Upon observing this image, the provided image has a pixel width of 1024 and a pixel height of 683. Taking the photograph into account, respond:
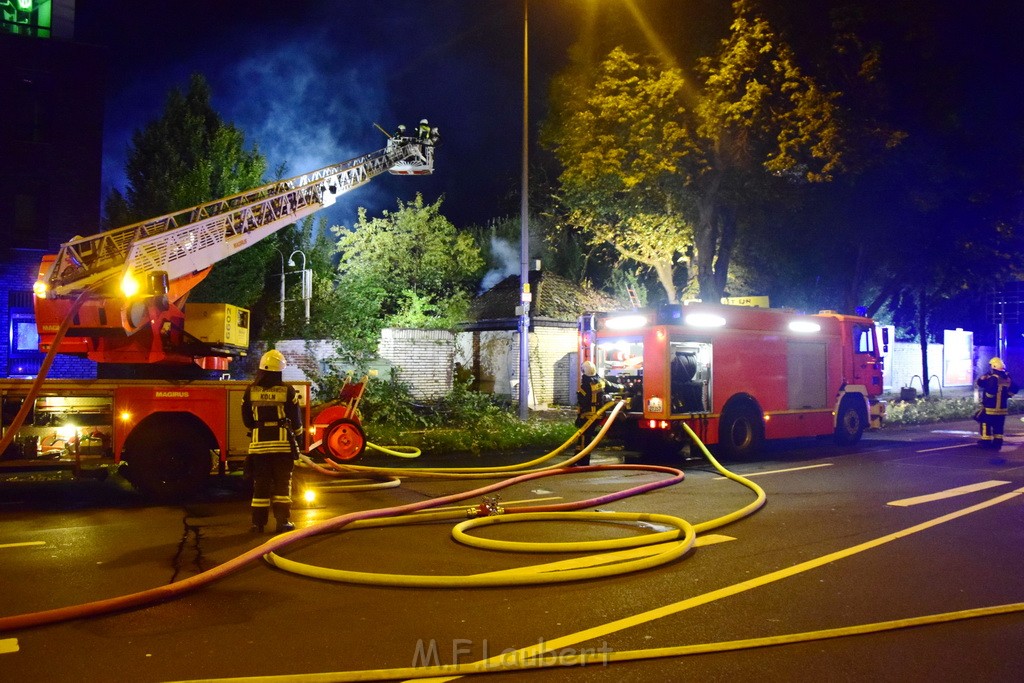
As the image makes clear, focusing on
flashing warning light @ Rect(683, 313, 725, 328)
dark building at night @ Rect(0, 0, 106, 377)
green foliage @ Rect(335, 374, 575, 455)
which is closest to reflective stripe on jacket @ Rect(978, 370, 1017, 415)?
flashing warning light @ Rect(683, 313, 725, 328)

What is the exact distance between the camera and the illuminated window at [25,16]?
22141mm

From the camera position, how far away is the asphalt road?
14.0 ft

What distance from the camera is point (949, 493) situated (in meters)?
9.82

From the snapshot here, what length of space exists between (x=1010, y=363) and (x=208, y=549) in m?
44.5

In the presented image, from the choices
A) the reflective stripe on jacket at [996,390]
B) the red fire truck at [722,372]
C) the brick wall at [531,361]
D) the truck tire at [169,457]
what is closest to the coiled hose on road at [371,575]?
the truck tire at [169,457]

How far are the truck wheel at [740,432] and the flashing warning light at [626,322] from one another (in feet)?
6.79

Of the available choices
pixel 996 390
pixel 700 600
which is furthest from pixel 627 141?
pixel 700 600

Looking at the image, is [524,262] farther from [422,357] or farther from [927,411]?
[927,411]

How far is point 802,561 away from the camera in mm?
6457

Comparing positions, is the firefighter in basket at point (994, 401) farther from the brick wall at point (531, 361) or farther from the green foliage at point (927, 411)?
the brick wall at point (531, 361)

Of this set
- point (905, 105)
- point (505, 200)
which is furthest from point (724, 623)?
point (505, 200)

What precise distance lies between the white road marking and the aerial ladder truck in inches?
280

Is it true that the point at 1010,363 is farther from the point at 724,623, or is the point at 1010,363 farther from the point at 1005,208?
the point at 724,623

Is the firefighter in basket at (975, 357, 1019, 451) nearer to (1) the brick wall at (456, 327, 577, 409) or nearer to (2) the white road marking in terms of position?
(2) the white road marking
